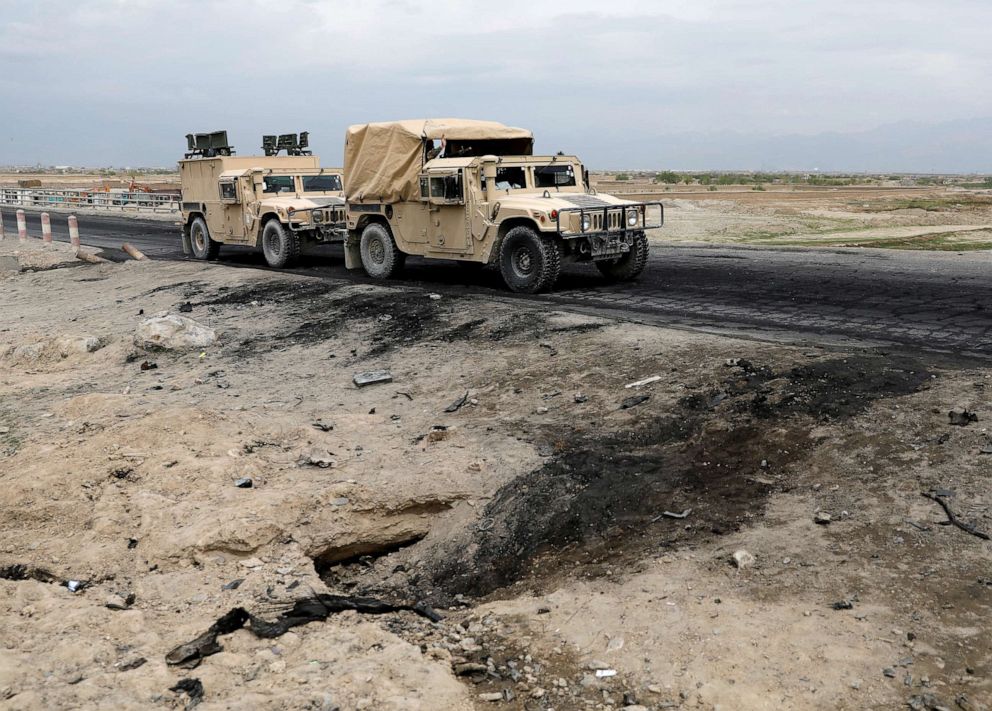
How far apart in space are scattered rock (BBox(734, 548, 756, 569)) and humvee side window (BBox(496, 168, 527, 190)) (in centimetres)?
889

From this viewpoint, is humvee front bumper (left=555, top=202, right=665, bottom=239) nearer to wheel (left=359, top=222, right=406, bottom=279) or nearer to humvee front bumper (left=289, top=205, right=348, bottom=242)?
wheel (left=359, top=222, right=406, bottom=279)

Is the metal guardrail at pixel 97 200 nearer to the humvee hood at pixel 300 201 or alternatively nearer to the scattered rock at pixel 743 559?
the humvee hood at pixel 300 201

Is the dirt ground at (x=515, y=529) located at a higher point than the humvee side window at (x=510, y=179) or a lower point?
lower

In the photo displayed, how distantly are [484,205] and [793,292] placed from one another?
14.7 ft

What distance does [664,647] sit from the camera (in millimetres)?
4336

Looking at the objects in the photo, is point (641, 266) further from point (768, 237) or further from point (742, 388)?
point (768, 237)

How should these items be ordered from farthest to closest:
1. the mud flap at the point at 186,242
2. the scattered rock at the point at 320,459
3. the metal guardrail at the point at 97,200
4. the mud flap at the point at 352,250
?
the metal guardrail at the point at 97,200 < the mud flap at the point at 186,242 < the mud flap at the point at 352,250 < the scattered rock at the point at 320,459

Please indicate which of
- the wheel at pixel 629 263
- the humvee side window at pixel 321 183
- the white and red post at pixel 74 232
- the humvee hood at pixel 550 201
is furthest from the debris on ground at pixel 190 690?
the white and red post at pixel 74 232

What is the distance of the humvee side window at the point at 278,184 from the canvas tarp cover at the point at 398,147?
337 centimetres

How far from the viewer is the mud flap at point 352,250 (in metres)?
15.7

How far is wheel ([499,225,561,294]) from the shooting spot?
12375 millimetres

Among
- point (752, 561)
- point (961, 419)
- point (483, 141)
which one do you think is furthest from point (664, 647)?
point (483, 141)

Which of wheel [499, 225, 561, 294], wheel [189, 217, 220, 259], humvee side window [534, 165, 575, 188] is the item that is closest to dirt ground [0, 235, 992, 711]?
wheel [499, 225, 561, 294]

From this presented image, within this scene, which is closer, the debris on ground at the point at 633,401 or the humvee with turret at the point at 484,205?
the debris on ground at the point at 633,401
